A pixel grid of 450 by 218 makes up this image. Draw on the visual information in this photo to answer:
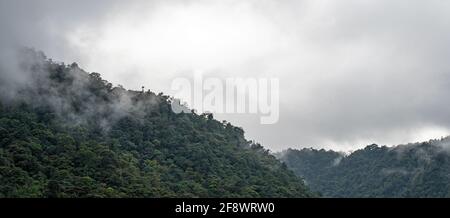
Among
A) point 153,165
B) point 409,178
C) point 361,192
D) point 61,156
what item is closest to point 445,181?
point 409,178

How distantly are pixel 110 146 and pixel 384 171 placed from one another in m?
81.3

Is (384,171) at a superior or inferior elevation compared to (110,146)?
superior

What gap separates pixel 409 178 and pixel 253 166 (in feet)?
177

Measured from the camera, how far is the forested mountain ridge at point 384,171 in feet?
385

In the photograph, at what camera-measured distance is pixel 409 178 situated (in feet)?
405

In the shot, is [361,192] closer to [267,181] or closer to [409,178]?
[409,178]

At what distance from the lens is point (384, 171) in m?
132

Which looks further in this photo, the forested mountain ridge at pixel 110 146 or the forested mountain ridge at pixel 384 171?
the forested mountain ridge at pixel 384 171

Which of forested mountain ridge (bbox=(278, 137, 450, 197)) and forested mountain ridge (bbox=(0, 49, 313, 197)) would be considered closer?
forested mountain ridge (bbox=(0, 49, 313, 197))

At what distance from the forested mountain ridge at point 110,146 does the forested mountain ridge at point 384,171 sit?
39.4 metres

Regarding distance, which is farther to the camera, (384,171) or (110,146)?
(384,171)

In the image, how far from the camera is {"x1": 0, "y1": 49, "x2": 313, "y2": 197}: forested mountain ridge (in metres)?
50.7

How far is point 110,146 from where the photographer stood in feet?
217

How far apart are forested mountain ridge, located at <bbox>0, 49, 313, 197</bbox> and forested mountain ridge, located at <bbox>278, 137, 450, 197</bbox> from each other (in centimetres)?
3938
